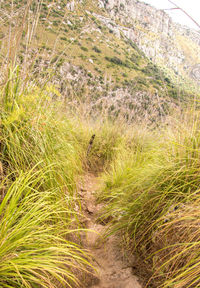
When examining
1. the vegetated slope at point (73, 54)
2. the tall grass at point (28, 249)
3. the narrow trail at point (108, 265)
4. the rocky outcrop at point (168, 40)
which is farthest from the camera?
the vegetated slope at point (73, 54)

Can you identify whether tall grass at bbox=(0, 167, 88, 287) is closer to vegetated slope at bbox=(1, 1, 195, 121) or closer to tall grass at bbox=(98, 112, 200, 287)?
tall grass at bbox=(98, 112, 200, 287)

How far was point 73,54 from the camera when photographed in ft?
8.82

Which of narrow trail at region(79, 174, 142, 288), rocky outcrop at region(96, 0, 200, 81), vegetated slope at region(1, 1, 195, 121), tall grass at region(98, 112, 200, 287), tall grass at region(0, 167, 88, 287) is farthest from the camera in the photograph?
vegetated slope at region(1, 1, 195, 121)

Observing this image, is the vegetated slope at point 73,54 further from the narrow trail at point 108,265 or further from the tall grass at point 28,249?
the narrow trail at point 108,265

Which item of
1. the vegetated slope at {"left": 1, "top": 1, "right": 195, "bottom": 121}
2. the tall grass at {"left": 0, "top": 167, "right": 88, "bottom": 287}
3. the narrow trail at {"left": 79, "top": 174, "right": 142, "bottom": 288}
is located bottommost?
the narrow trail at {"left": 79, "top": 174, "right": 142, "bottom": 288}

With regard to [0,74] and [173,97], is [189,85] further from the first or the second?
[0,74]

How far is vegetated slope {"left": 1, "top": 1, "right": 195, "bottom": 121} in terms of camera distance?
180 cm

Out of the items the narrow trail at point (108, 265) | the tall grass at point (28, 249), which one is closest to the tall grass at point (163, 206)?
the narrow trail at point (108, 265)

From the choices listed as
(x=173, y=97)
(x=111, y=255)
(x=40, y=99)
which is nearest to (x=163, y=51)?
(x=173, y=97)

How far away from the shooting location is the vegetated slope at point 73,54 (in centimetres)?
180

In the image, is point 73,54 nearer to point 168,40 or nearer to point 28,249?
point 168,40

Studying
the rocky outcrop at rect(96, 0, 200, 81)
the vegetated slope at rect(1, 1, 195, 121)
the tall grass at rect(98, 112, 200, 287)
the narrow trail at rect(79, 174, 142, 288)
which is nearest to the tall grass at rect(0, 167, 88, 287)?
the narrow trail at rect(79, 174, 142, 288)

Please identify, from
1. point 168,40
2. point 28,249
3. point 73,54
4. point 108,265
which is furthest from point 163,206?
point 73,54

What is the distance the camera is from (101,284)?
138cm
